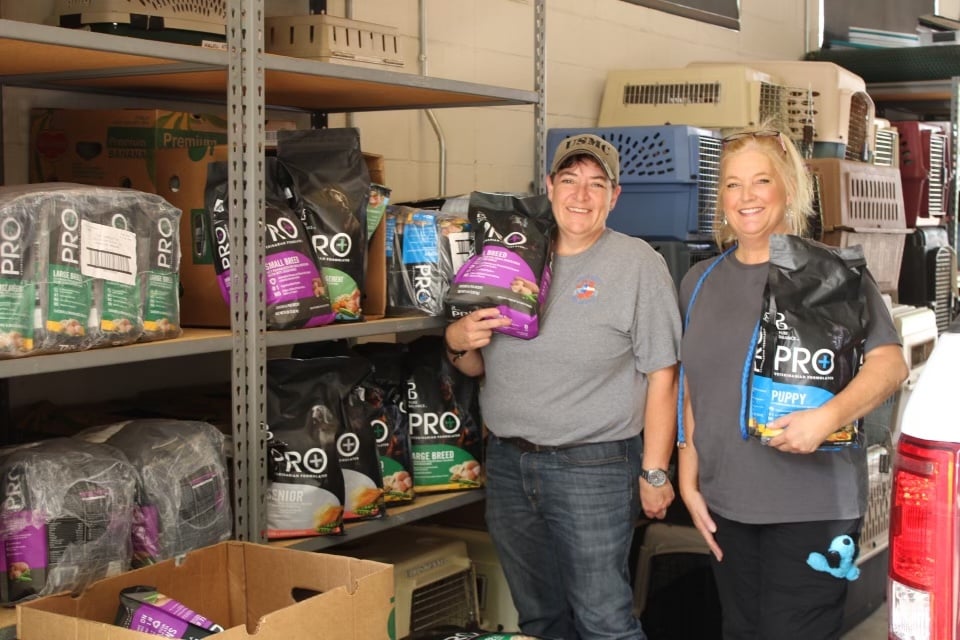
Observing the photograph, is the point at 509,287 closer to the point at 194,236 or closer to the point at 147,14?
the point at 194,236

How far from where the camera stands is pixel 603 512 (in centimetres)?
281

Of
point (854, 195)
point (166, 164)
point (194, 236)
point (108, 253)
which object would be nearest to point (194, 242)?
point (194, 236)

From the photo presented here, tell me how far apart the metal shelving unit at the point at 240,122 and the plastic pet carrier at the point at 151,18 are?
86mm

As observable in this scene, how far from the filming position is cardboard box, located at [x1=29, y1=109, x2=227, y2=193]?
2779 millimetres

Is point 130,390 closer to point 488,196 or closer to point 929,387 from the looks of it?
point 488,196

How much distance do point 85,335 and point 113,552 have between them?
1.42ft

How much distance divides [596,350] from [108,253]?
45.3 inches

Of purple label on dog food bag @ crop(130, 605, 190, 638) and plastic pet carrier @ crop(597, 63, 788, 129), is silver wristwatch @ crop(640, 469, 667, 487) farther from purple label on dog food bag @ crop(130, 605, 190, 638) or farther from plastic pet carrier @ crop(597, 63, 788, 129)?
plastic pet carrier @ crop(597, 63, 788, 129)

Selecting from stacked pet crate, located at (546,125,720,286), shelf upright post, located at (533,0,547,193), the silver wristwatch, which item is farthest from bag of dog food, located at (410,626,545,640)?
stacked pet crate, located at (546,125,720,286)

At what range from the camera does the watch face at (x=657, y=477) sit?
285 centimetres

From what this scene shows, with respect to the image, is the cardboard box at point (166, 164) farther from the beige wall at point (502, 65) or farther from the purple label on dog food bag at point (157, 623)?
the beige wall at point (502, 65)

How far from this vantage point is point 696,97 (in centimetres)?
448

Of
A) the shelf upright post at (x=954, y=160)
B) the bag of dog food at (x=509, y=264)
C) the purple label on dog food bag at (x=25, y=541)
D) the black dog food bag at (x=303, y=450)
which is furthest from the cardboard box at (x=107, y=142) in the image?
the shelf upright post at (x=954, y=160)

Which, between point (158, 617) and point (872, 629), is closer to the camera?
point (158, 617)
